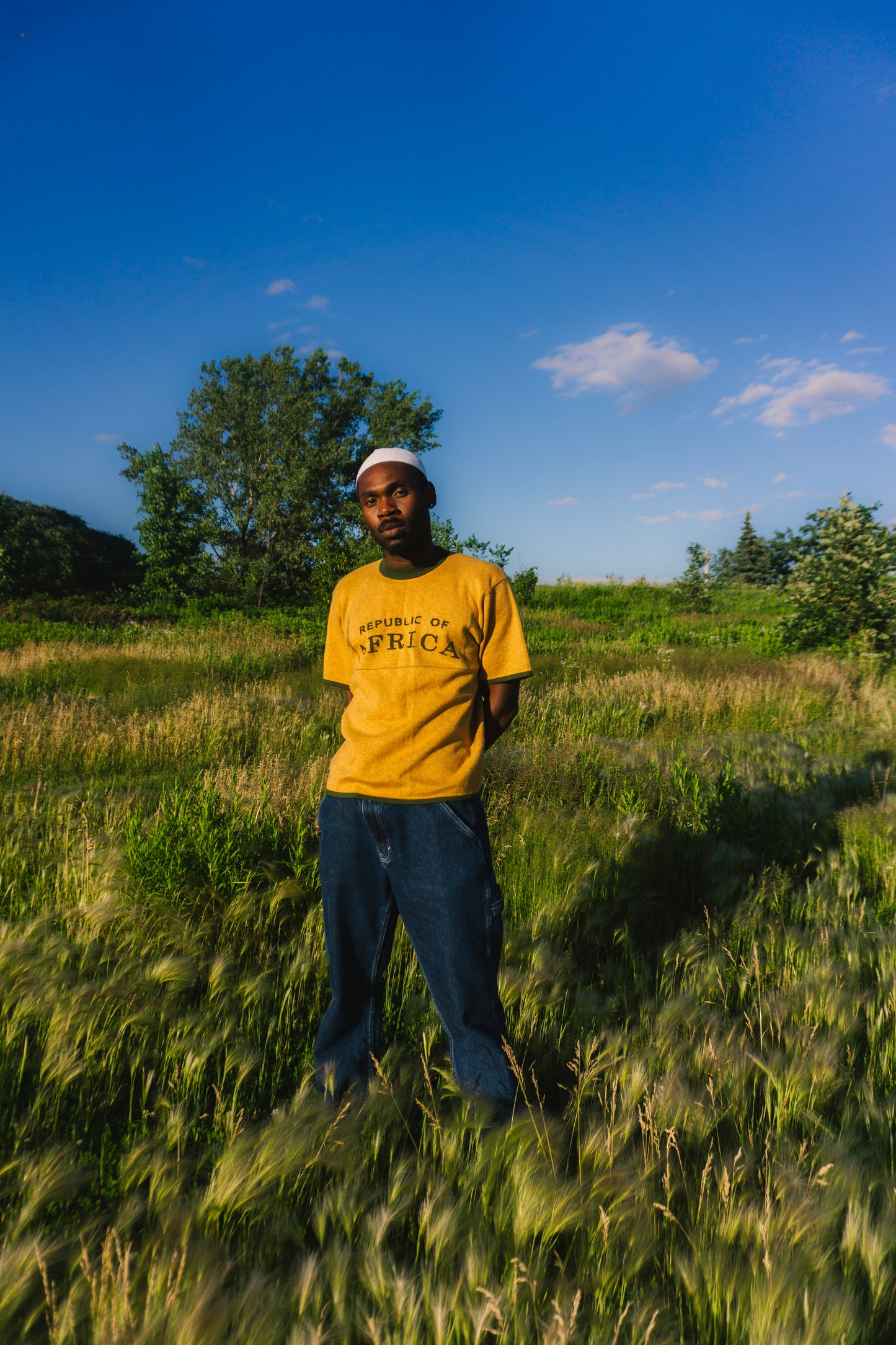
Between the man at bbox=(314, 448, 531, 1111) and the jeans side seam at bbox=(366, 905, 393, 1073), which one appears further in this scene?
the jeans side seam at bbox=(366, 905, 393, 1073)

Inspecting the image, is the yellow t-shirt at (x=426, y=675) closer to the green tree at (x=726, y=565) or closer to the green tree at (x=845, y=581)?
the green tree at (x=845, y=581)

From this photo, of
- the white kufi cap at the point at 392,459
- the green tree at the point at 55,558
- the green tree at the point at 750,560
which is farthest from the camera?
the green tree at the point at 750,560

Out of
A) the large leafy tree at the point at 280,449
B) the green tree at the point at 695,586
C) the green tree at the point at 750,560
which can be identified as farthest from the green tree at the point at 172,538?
the green tree at the point at 750,560

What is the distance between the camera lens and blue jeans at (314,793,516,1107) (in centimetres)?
175

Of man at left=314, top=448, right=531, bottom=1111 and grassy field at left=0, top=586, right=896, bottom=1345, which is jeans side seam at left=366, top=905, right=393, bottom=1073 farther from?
grassy field at left=0, top=586, right=896, bottom=1345

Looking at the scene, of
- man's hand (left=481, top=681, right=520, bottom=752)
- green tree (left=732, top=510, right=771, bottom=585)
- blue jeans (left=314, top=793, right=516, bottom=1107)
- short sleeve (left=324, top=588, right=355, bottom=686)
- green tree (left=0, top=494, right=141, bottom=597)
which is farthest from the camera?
green tree (left=732, top=510, right=771, bottom=585)

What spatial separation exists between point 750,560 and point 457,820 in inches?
2563

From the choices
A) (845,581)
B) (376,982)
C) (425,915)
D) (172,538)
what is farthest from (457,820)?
(172,538)

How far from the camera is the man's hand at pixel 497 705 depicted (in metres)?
1.96

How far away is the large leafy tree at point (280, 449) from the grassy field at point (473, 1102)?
3267cm

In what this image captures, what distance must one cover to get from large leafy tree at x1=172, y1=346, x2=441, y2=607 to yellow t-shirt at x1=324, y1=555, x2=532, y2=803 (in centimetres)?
3415

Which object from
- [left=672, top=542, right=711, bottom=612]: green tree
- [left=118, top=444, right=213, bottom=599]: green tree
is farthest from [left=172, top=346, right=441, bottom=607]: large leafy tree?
[left=672, top=542, right=711, bottom=612]: green tree

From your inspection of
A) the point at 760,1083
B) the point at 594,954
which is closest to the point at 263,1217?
the point at 760,1083

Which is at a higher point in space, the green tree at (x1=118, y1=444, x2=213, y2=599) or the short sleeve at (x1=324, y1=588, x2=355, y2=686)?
the green tree at (x1=118, y1=444, x2=213, y2=599)
